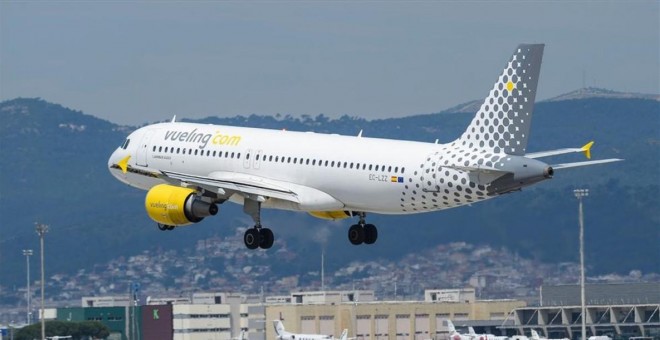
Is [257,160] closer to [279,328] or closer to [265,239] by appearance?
[265,239]

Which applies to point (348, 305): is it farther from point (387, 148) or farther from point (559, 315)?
point (387, 148)

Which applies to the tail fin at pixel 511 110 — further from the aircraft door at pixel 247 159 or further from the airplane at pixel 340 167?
the aircraft door at pixel 247 159

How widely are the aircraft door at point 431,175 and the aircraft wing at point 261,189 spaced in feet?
18.1

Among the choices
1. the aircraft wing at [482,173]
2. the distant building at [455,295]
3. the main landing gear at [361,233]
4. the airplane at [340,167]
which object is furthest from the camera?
the distant building at [455,295]

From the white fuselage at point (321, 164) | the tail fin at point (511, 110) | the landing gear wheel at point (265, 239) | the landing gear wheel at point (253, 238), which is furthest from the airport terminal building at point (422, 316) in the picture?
the tail fin at point (511, 110)

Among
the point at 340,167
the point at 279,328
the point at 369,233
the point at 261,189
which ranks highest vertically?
the point at 340,167

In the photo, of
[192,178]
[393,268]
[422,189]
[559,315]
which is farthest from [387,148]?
[393,268]

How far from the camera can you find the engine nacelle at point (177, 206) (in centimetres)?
8581

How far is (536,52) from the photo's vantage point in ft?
258

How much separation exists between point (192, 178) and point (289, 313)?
10506 centimetres

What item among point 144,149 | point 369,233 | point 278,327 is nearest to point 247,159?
point 369,233

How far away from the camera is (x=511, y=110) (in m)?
78.7

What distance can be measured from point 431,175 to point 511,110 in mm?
4386

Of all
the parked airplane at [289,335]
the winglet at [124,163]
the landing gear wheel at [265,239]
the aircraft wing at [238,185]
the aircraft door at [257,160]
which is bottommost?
the parked airplane at [289,335]
